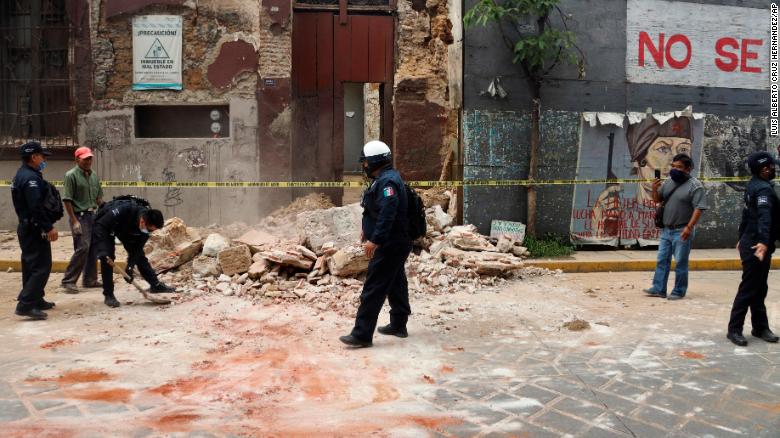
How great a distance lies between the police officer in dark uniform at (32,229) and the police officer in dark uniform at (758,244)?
6630 millimetres

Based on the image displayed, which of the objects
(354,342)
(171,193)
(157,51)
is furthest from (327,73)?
(354,342)

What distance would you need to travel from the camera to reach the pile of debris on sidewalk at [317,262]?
26.0 ft

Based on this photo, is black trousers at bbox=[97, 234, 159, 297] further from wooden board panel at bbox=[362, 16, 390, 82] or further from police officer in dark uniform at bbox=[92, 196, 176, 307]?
wooden board panel at bbox=[362, 16, 390, 82]

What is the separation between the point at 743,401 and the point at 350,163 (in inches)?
690

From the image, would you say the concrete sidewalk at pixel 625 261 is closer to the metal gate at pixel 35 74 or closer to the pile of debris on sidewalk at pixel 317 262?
the pile of debris on sidewalk at pixel 317 262

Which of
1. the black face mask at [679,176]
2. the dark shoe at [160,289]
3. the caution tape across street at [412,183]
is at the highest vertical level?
the black face mask at [679,176]

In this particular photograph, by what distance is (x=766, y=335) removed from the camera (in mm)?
6082

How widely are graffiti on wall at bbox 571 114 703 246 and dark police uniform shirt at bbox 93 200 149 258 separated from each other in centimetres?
714

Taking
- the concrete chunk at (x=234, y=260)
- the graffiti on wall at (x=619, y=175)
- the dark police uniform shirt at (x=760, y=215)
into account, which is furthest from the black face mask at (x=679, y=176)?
the concrete chunk at (x=234, y=260)

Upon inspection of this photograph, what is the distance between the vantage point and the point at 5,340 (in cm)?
599

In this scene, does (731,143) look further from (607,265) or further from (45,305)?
(45,305)

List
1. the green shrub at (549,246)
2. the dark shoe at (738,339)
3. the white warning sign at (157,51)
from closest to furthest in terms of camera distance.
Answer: the dark shoe at (738,339) → the green shrub at (549,246) → the white warning sign at (157,51)

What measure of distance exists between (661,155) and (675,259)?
3930mm

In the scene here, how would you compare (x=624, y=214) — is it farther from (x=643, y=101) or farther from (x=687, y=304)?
(x=687, y=304)
